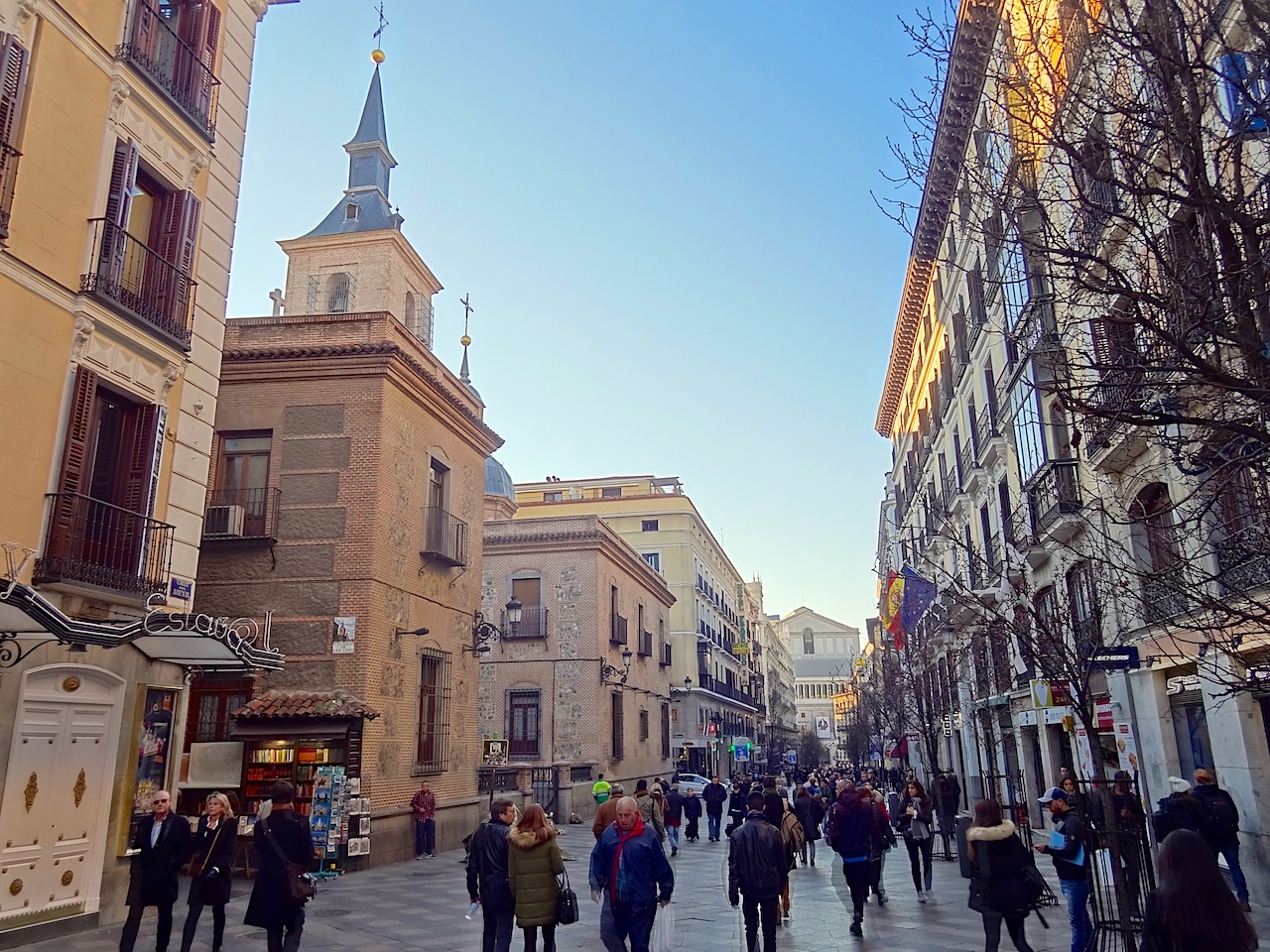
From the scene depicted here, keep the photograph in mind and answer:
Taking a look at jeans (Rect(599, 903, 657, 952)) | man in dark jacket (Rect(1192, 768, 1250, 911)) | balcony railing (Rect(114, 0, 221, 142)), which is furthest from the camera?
balcony railing (Rect(114, 0, 221, 142))

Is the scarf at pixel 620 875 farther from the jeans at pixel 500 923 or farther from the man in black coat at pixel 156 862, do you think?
the man in black coat at pixel 156 862

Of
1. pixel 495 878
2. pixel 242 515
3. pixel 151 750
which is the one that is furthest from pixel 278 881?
pixel 242 515

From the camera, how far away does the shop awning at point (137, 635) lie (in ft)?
29.0

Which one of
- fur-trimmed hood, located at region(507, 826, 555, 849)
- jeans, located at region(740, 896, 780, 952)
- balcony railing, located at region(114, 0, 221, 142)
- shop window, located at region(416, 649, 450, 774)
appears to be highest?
balcony railing, located at region(114, 0, 221, 142)

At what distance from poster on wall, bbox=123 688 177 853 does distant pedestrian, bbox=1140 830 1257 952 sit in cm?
1149

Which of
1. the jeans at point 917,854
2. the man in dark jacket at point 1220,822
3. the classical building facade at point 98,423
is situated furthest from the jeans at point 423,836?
the man in dark jacket at point 1220,822

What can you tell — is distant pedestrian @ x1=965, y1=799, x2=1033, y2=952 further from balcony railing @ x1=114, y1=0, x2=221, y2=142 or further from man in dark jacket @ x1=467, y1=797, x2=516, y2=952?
balcony railing @ x1=114, y1=0, x2=221, y2=142

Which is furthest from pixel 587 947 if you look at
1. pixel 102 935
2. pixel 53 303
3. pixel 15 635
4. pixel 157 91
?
pixel 157 91

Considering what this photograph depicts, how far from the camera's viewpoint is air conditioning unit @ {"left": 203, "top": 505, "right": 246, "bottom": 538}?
18553mm

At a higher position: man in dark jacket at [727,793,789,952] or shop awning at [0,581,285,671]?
shop awning at [0,581,285,671]

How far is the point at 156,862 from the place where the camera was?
8.79m

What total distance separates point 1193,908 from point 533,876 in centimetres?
508

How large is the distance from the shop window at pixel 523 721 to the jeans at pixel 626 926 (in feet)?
90.5

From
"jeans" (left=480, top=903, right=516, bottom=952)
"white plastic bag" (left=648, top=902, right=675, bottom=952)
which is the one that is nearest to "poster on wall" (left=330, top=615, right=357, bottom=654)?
"jeans" (left=480, top=903, right=516, bottom=952)
